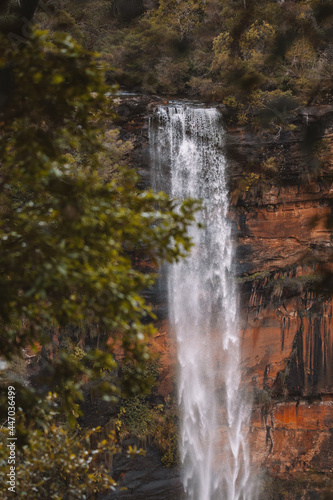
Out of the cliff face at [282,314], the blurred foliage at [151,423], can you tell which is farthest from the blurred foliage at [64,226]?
the cliff face at [282,314]

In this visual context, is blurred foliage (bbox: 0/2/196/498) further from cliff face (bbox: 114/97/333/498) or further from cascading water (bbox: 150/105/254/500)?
cliff face (bbox: 114/97/333/498)

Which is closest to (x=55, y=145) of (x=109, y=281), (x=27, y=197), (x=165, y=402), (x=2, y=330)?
(x=109, y=281)

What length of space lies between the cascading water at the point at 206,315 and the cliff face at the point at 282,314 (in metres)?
0.42

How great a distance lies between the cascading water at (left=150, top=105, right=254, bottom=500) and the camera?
39.4 ft

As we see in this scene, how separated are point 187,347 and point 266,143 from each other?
7.01 metres

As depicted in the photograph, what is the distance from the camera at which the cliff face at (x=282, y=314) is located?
481 inches

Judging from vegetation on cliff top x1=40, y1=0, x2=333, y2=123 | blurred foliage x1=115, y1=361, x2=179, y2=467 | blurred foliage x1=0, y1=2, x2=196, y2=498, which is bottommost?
blurred foliage x1=115, y1=361, x2=179, y2=467

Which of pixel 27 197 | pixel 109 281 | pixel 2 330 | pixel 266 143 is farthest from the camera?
pixel 266 143

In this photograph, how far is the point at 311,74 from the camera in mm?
12242

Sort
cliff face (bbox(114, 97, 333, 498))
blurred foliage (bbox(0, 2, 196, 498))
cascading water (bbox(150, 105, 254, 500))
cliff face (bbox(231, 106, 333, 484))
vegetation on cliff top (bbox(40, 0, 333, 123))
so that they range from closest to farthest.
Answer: blurred foliage (bbox(0, 2, 196, 498)) → cascading water (bbox(150, 105, 254, 500)) → vegetation on cliff top (bbox(40, 0, 333, 123)) → cliff face (bbox(114, 97, 333, 498)) → cliff face (bbox(231, 106, 333, 484))

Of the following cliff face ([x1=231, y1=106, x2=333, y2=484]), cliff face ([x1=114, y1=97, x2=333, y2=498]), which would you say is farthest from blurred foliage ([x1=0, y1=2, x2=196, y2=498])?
cliff face ([x1=231, y1=106, x2=333, y2=484])

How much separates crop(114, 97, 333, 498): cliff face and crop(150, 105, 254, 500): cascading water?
423 millimetres

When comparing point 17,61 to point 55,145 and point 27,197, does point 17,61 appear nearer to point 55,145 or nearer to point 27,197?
point 55,145

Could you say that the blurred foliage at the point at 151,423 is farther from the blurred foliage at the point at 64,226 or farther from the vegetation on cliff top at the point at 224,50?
the vegetation on cliff top at the point at 224,50
